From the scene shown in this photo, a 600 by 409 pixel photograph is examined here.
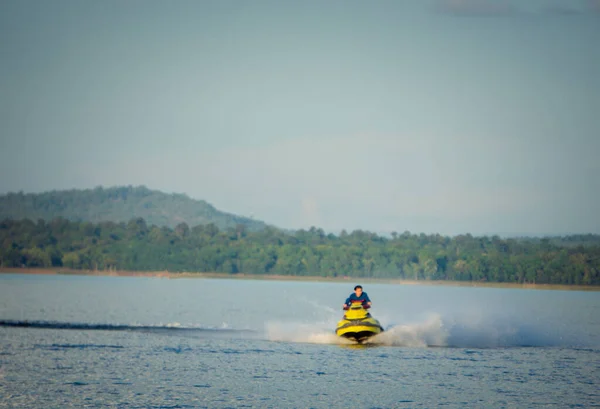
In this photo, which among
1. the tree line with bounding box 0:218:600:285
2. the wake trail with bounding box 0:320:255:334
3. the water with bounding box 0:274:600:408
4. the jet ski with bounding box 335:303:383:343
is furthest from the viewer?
the tree line with bounding box 0:218:600:285

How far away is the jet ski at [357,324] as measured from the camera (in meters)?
36.0

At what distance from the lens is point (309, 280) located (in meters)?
189

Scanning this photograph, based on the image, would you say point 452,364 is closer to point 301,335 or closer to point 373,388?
point 373,388

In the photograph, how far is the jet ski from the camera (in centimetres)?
3597

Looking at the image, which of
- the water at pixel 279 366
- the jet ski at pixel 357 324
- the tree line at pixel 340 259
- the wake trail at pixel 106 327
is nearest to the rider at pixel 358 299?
the jet ski at pixel 357 324

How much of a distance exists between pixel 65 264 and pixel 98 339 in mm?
159105

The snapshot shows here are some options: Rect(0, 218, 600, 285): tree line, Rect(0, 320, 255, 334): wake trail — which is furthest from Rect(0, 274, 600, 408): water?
Rect(0, 218, 600, 285): tree line

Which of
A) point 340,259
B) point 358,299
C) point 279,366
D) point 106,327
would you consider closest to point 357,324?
point 358,299

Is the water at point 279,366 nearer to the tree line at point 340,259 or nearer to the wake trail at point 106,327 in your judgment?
the wake trail at point 106,327

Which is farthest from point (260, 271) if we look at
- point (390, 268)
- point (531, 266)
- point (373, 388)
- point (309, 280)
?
point (373, 388)

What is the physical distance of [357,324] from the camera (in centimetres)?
3600

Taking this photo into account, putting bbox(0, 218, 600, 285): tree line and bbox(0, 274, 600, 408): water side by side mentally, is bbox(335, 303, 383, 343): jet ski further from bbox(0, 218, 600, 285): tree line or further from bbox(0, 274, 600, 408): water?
bbox(0, 218, 600, 285): tree line

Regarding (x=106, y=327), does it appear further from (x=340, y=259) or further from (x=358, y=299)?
(x=340, y=259)

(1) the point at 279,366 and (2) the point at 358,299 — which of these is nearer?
(1) the point at 279,366
